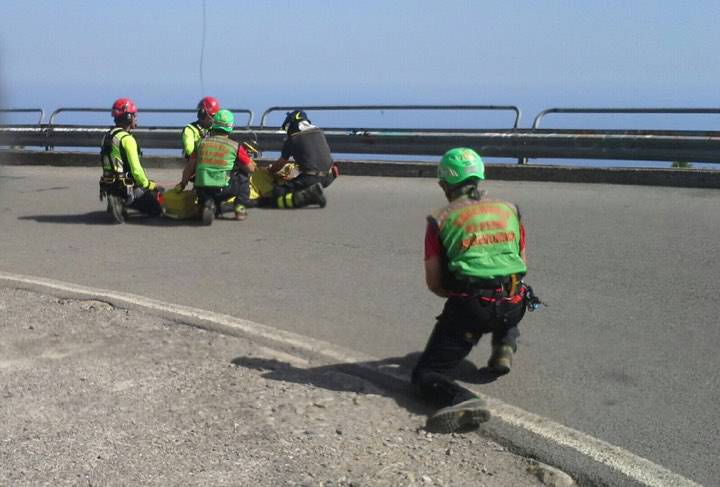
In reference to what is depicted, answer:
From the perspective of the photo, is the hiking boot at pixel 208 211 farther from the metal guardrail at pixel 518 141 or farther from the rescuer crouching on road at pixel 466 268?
the rescuer crouching on road at pixel 466 268

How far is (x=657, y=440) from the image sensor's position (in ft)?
17.3

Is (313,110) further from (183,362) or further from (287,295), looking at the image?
(183,362)

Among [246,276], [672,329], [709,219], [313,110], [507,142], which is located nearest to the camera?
[672,329]

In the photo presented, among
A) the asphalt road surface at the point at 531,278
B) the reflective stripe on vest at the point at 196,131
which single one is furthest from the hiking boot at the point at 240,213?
the reflective stripe on vest at the point at 196,131

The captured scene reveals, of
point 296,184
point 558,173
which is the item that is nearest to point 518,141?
point 558,173

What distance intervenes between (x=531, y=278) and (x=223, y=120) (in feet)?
16.7

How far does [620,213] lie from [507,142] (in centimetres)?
403

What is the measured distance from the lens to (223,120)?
41.3 ft

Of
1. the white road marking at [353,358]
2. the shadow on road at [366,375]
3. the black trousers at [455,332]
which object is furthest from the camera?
the shadow on road at [366,375]

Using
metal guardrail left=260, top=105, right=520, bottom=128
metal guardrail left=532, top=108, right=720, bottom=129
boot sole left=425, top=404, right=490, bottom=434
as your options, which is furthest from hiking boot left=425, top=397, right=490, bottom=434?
metal guardrail left=260, top=105, right=520, bottom=128

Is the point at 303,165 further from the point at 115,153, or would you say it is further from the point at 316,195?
the point at 115,153

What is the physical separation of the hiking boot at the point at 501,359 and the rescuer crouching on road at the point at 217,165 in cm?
696

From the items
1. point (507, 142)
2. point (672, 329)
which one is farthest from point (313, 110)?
point (672, 329)

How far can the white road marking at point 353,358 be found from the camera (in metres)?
4.78
